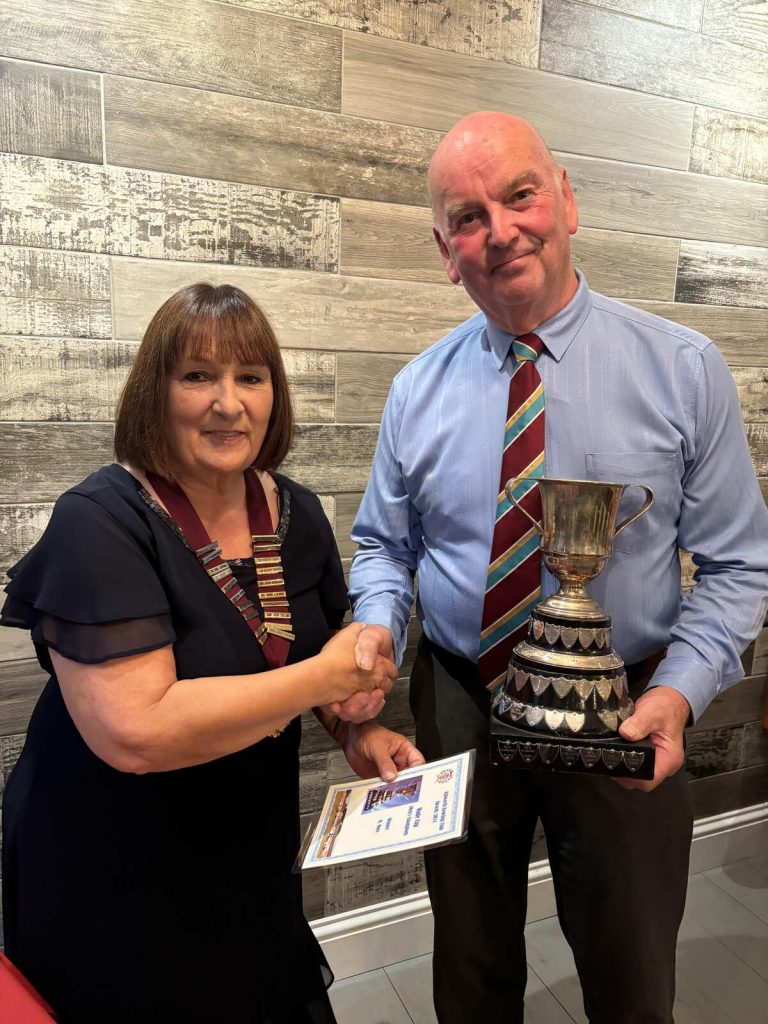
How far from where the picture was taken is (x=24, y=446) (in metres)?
1.75

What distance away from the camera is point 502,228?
1.39m

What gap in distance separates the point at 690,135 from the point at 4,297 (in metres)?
1.98

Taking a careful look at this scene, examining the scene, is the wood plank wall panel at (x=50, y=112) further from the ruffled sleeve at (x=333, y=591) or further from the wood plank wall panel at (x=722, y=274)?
the wood plank wall panel at (x=722, y=274)

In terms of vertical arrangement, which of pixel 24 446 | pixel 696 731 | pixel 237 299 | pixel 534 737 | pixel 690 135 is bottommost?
pixel 696 731

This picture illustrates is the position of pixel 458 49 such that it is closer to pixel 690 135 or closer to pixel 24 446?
pixel 690 135

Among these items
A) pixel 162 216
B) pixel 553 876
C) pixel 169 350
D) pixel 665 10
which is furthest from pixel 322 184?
pixel 553 876

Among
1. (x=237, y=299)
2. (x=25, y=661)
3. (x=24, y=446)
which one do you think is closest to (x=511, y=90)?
(x=237, y=299)

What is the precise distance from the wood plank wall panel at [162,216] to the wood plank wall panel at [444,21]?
419mm

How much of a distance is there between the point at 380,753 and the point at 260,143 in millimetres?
1437

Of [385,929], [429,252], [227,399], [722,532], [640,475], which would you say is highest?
[429,252]

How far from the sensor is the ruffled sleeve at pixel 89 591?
3.67ft

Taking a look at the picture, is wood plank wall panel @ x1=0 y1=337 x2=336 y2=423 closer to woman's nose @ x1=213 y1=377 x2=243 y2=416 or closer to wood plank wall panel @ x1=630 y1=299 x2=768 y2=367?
woman's nose @ x1=213 y1=377 x2=243 y2=416

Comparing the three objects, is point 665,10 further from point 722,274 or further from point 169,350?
point 169,350

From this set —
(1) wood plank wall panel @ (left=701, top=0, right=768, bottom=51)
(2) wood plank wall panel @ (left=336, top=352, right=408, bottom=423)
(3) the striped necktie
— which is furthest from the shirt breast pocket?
(1) wood plank wall panel @ (left=701, top=0, right=768, bottom=51)
